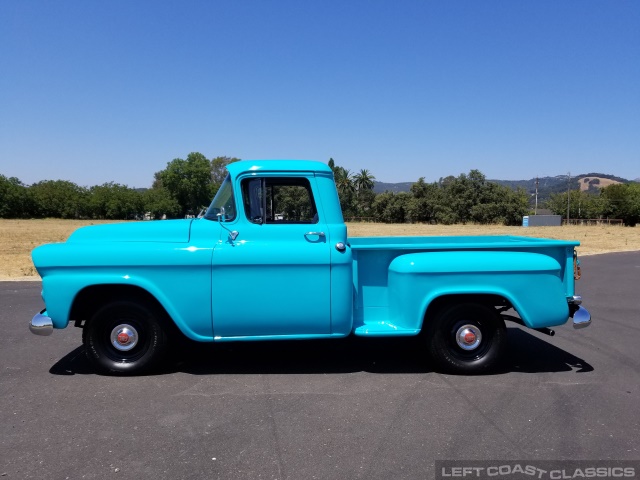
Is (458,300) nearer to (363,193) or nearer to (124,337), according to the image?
(124,337)

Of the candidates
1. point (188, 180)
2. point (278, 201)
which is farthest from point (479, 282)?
point (188, 180)

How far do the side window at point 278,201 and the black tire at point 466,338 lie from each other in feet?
5.17

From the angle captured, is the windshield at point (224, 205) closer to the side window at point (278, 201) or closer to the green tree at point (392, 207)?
the side window at point (278, 201)

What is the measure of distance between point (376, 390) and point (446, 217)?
77.0 m

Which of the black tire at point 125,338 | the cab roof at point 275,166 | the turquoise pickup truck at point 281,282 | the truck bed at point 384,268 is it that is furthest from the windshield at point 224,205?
the truck bed at point 384,268

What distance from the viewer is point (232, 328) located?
4547mm

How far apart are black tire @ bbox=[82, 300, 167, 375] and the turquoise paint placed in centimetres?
27

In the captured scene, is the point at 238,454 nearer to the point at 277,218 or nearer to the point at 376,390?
the point at 376,390

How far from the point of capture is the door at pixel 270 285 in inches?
177

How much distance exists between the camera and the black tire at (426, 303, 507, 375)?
4.74m

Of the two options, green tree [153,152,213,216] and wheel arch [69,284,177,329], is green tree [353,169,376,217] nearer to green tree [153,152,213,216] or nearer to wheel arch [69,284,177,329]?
green tree [153,152,213,216]

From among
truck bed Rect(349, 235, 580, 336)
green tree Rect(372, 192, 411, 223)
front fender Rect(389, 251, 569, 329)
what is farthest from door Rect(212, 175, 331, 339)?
green tree Rect(372, 192, 411, 223)

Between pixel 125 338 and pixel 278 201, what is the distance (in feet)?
6.48

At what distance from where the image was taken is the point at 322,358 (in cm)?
537
